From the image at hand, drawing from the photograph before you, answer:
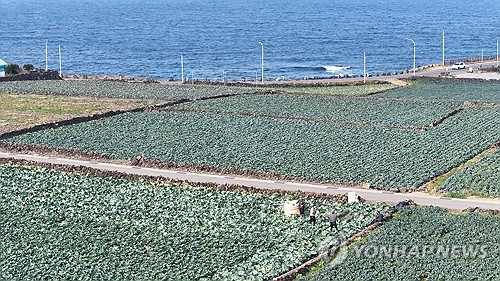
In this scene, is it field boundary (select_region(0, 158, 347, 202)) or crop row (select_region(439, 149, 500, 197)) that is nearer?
field boundary (select_region(0, 158, 347, 202))

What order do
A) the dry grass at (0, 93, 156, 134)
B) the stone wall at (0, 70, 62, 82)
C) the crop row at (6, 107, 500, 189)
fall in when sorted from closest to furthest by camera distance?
the crop row at (6, 107, 500, 189), the dry grass at (0, 93, 156, 134), the stone wall at (0, 70, 62, 82)

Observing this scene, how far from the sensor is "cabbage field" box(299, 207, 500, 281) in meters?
41.5

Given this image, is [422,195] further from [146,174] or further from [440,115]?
[440,115]

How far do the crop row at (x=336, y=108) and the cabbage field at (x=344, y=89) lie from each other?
5.87 m

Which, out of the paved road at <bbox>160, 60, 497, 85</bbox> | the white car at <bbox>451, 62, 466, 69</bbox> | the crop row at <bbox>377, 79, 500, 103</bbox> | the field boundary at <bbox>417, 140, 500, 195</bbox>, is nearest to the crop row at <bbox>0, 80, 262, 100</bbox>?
the paved road at <bbox>160, 60, 497, 85</bbox>

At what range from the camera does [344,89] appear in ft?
339

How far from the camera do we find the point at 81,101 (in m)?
90.8

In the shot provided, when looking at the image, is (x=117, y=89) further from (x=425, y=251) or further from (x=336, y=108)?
(x=425, y=251)

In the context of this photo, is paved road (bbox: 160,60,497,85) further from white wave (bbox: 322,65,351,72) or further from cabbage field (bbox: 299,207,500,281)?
cabbage field (bbox: 299,207,500,281)

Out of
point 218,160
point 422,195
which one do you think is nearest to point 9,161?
point 218,160

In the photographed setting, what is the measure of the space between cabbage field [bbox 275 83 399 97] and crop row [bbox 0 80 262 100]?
16.9 feet

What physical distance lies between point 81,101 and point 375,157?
35285 millimetres

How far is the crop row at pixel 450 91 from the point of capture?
3644 inches

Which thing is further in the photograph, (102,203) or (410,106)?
(410,106)
